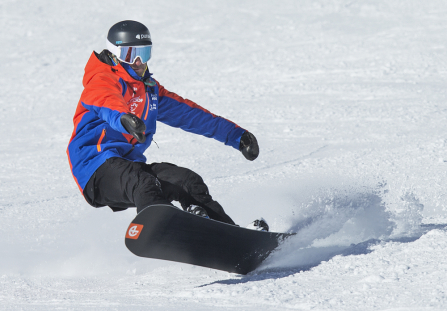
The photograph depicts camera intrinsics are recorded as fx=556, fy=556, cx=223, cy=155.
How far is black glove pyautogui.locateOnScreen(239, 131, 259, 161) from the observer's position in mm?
4000

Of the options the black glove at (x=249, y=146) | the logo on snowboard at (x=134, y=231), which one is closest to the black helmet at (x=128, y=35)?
the black glove at (x=249, y=146)

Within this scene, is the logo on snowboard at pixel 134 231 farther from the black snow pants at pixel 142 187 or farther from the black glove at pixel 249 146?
the black glove at pixel 249 146

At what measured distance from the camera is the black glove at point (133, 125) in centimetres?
309

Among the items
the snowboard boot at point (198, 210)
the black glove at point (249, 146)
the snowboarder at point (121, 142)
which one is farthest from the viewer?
the black glove at point (249, 146)

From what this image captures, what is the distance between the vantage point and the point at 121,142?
3604 mm

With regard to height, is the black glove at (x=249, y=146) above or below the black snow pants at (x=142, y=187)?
above

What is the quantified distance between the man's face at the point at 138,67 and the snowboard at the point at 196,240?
1037mm

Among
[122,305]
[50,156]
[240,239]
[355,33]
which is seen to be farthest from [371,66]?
[122,305]

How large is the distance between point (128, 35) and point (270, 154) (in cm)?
339

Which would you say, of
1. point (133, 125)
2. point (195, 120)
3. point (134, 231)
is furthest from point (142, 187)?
point (195, 120)

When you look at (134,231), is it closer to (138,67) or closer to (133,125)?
(133,125)

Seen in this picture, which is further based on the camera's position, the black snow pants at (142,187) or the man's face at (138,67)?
the man's face at (138,67)

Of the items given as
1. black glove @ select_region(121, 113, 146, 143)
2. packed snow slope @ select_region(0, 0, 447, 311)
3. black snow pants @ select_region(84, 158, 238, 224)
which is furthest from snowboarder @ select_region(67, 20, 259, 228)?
packed snow slope @ select_region(0, 0, 447, 311)

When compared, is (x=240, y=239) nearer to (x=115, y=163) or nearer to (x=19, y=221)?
(x=115, y=163)
